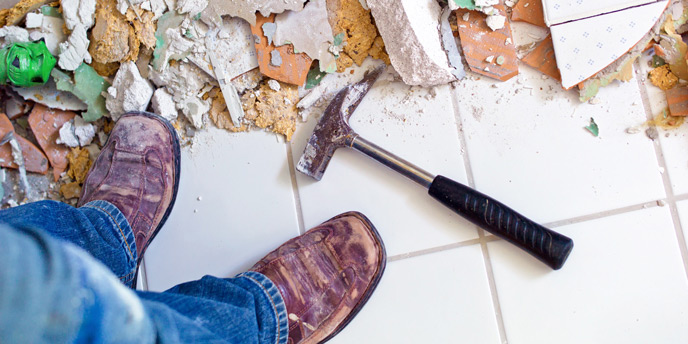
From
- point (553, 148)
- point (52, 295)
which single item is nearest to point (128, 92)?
point (52, 295)

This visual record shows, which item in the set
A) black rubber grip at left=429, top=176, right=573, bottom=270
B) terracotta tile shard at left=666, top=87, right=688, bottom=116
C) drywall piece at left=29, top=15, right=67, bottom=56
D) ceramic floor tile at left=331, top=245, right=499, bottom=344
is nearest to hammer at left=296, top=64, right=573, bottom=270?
black rubber grip at left=429, top=176, right=573, bottom=270

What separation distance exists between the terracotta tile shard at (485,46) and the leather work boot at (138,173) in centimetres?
63

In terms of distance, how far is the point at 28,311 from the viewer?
0.41 m

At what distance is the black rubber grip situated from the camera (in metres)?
0.82

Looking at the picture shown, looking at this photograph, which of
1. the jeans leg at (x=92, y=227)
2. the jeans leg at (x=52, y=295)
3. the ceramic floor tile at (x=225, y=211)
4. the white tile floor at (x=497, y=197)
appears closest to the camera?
the jeans leg at (x=52, y=295)

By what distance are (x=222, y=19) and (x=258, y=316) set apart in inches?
23.4

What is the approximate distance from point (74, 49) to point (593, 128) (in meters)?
1.04

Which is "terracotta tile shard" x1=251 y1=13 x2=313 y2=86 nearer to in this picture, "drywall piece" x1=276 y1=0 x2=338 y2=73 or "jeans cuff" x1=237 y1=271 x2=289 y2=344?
"drywall piece" x1=276 y1=0 x2=338 y2=73

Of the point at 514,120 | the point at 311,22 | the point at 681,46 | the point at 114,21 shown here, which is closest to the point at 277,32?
the point at 311,22

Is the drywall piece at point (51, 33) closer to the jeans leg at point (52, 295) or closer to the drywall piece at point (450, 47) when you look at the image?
the jeans leg at point (52, 295)

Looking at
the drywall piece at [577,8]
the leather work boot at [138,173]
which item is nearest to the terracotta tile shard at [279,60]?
the leather work boot at [138,173]

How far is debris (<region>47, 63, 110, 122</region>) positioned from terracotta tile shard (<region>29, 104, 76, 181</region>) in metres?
0.06

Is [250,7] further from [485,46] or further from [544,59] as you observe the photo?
[544,59]

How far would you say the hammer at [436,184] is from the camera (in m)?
0.83
